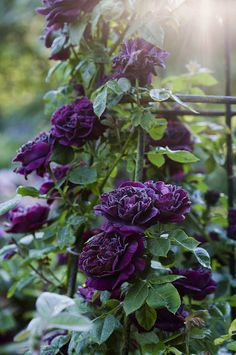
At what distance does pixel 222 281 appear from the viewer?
1295mm

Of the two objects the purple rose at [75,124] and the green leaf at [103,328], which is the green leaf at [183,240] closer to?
the green leaf at [103,328]

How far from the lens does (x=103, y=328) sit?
2.76 ft

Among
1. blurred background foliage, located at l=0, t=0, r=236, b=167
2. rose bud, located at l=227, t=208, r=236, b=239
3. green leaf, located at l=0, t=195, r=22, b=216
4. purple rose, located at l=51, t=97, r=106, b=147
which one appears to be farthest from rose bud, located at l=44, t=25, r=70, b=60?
blurred background foliage, located at l=0, t=0, r=236, b=167

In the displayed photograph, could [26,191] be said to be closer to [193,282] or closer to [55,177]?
[55,177]

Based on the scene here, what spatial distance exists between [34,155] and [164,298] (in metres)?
0.40

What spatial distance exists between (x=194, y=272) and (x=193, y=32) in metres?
0.76

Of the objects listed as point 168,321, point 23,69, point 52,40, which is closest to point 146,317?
point 168,321

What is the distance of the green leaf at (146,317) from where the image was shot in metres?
0.85

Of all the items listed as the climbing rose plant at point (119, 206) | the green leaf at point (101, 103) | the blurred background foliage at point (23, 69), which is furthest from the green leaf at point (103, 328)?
the blurred background foliage at point (23, 69)

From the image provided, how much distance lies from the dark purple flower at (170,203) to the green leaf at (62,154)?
0.89ft

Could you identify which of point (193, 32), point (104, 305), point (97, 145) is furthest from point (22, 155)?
point (193, 32)

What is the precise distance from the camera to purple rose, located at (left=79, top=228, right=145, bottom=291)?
80cm

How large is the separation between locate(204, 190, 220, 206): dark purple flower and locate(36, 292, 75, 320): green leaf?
73 cm

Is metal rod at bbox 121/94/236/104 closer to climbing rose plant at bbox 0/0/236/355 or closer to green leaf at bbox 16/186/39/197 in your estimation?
climbing rose plant at bbox 0/0/236/355
